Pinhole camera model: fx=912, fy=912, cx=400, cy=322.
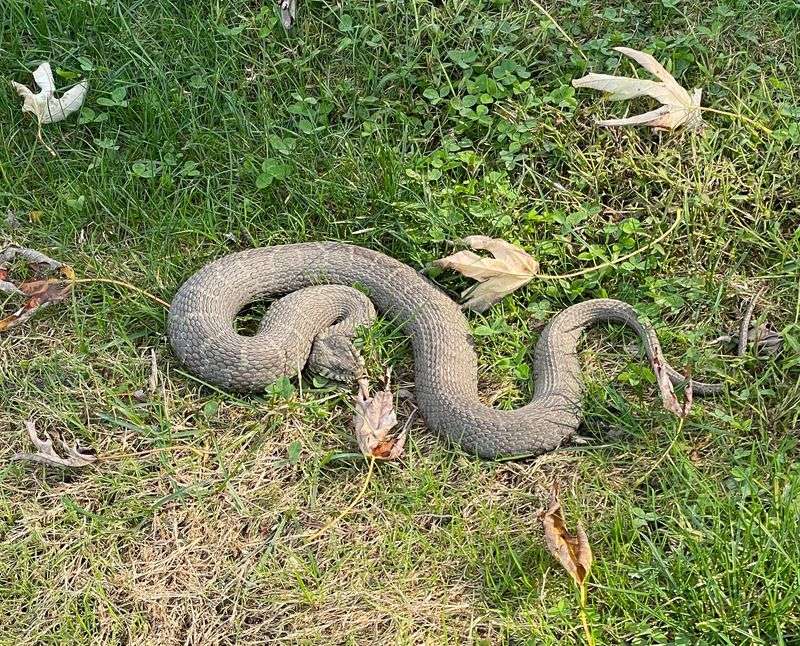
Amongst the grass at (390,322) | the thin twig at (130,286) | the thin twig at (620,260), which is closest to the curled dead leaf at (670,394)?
the grass at (390,322)

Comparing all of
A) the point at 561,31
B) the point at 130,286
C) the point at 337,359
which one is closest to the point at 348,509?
the point at 337,359

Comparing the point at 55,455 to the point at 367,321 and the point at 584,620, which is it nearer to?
the point at 367,321

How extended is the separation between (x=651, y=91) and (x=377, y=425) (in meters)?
2.20

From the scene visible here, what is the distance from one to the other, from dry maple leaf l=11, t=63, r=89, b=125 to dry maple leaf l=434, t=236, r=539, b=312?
7.81 feet

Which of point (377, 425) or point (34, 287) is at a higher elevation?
point (34, 287)

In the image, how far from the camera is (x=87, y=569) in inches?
149

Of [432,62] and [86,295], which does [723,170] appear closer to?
[432,62]

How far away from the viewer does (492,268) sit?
452 centimetres

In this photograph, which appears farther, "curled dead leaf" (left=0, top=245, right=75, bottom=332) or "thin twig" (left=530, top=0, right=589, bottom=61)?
"thin twig" (left=530, top=0, right=589, bottom=61)

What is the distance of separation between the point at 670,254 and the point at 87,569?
10.3ft

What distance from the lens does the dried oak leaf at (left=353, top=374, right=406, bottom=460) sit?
407cm

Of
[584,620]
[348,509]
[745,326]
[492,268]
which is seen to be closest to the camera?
[584,620]

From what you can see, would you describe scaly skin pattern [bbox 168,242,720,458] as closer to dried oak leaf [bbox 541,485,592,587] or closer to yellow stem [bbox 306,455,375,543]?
yellow stem [bbox 306,455,375,543]

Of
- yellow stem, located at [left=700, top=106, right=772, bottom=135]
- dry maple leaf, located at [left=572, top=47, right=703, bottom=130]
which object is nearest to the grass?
yellow stem, located at [left=700, top=106, right=772, bottom=135]
